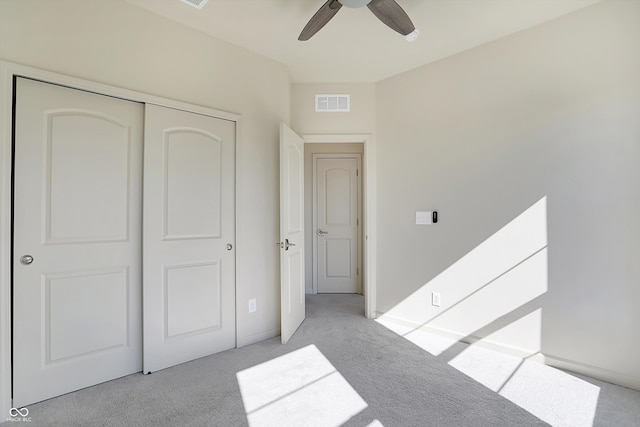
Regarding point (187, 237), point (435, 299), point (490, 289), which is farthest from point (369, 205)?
point (187, 237)

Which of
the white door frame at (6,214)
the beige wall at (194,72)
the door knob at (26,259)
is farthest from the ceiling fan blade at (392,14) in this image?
the door knob at (26,259)

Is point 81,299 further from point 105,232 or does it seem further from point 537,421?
point 537,421

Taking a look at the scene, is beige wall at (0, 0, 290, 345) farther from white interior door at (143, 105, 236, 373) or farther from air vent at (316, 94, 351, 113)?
air vent at (316, 94, 351, 113)

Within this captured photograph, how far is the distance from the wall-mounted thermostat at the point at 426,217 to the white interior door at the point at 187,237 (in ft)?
6.03

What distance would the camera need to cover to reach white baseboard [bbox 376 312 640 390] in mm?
2121

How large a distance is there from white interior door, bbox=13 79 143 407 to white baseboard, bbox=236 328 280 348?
2.62 feet

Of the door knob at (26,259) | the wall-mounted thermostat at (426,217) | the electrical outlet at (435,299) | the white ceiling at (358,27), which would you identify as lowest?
the electrical outlet at (435,299)

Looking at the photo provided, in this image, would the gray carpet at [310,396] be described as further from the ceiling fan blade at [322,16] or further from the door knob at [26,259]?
the ceiling fan blade at [322,16]

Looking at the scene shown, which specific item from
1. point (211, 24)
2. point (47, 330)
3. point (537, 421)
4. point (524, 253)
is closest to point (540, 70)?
point (524, 253)

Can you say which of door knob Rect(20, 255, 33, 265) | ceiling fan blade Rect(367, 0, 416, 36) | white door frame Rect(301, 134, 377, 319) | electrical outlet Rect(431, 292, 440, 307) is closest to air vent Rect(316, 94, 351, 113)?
white door frame Rect(301, 134, 377, 319)

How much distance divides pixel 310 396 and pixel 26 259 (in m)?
1.94

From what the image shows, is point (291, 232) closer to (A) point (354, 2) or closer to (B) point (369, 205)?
(B) point (369, 205)

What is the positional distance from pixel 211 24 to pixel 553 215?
3.08 metres

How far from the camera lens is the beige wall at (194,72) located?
1.91 meters
